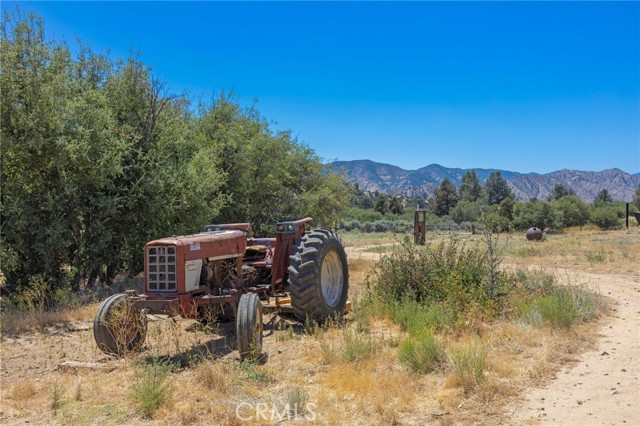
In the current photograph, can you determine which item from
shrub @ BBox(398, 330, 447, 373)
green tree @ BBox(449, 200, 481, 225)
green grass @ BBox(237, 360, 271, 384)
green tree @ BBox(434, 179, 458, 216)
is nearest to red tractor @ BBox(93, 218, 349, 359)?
green grass @ BBox(237, 360, 271, 384)

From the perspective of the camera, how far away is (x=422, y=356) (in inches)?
227

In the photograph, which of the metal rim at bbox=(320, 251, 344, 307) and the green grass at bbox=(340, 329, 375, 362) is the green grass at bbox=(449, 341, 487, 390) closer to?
the green grass at bbox=(340, 329, 375, 362)

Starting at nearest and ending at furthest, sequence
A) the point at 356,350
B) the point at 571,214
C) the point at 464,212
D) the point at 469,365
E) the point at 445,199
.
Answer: the point at 469,365
the point at 356,350
the point at 571,214
the point at 464,212
the point at 445,199

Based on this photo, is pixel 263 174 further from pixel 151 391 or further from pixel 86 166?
pixel 151 391

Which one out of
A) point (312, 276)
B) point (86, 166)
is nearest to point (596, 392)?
point (312, 276)

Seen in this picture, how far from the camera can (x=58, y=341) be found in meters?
7.53

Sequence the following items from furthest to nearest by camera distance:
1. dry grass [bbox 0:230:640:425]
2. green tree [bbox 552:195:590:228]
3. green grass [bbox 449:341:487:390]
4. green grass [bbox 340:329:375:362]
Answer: green tree [bbox 552:195:590:228], green grass [bbox 340:329:375:362], green grass [bbox 449:341:487:390], dry grass [bbox 0:230:640:425]

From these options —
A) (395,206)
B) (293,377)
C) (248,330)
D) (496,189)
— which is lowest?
(293,377)

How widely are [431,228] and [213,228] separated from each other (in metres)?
54.4

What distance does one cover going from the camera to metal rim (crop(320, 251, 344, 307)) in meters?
8.41

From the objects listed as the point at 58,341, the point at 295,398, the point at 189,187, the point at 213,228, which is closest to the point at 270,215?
the point at 189,187

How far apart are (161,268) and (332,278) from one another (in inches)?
123

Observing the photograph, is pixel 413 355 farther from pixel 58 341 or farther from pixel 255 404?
pixel 58 341

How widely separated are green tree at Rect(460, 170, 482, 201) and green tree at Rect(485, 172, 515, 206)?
3.29 metres
